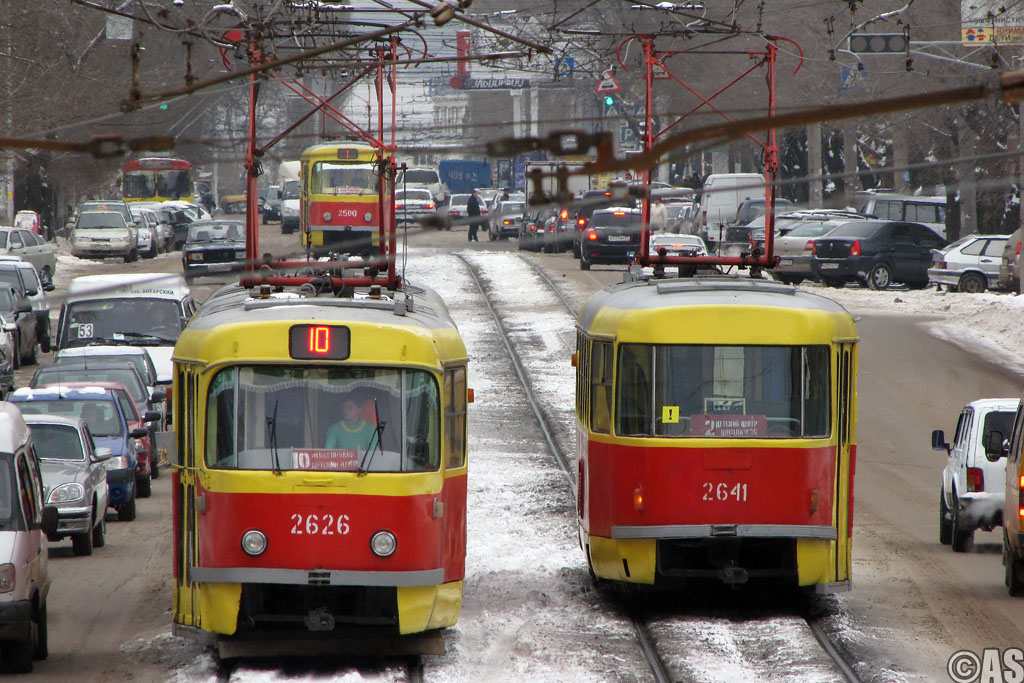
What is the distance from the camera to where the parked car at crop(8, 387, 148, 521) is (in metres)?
16.3

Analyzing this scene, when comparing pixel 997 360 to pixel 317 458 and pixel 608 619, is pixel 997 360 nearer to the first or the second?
pixel 608 619

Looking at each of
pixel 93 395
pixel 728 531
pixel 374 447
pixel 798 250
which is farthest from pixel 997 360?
pixel 374 447

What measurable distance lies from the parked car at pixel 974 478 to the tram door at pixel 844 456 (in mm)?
2535

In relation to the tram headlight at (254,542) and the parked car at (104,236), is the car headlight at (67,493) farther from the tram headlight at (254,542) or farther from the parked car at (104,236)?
the parked car at (104,236)

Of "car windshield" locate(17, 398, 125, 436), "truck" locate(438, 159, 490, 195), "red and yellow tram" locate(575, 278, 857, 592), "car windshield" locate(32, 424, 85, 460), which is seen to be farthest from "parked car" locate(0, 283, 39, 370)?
"truck" locate(438, 159, 490, 195)

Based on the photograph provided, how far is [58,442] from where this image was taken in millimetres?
15086

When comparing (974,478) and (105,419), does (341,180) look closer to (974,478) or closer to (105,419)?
(105,419)

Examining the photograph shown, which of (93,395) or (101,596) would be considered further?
(93,395)

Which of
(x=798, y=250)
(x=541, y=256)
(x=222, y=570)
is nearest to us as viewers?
(x=222, y=570)

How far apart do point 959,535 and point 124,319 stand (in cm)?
1400

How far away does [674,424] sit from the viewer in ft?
35.5

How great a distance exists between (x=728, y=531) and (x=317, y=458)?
3005 mm

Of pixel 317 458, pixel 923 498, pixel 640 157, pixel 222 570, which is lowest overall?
pixel 923 498

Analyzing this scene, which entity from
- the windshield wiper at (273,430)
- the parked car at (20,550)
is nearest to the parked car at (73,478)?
the parked car at (20,550)
